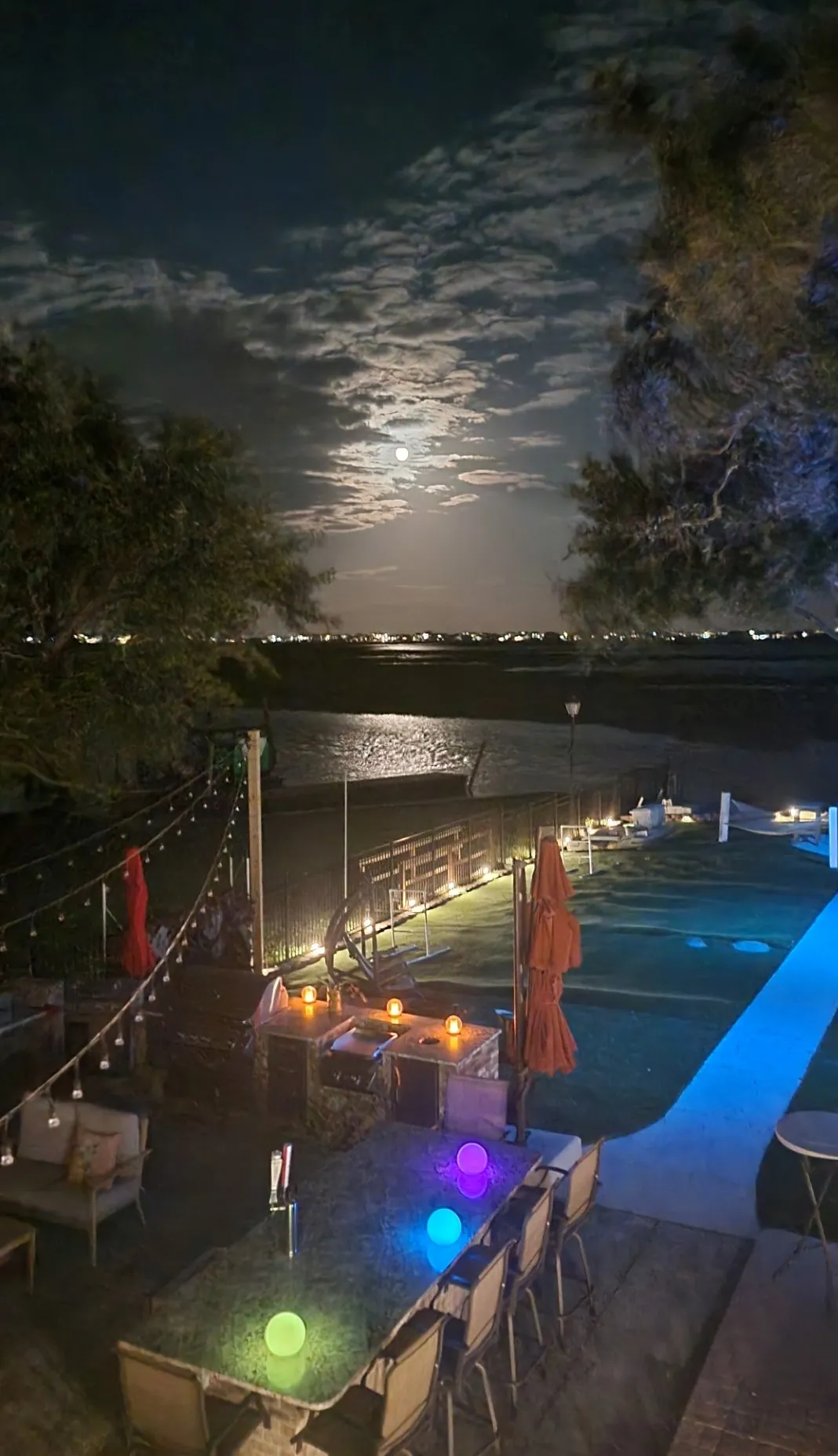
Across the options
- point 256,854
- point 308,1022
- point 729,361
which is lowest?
point 308,1022

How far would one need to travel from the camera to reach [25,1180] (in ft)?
20.8

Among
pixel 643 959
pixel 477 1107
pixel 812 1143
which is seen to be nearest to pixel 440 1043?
pixel 477 1107

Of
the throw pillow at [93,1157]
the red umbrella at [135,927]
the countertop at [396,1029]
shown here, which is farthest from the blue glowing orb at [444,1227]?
the red umbrella at [135,927]

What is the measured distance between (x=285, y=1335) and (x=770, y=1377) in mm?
2458

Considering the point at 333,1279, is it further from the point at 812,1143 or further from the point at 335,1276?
the point at 812,1143

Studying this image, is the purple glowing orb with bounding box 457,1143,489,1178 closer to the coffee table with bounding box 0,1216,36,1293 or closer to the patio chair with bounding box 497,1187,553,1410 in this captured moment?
the patio chair with bounding box 497,1187,553,1410

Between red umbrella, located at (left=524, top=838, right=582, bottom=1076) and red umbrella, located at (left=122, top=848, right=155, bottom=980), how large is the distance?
4.04m

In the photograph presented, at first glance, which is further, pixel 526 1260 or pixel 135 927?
pixel 135 927

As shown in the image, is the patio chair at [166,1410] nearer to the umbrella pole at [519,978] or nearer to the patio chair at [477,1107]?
the patio chair at [477,1107]

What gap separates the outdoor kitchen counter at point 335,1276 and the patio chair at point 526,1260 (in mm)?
154

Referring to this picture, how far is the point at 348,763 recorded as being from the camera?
47.1 m

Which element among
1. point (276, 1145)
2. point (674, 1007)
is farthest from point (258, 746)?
point (674, 1007)

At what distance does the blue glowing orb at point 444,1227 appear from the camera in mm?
4555

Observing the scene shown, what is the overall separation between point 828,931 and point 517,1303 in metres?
9.68
